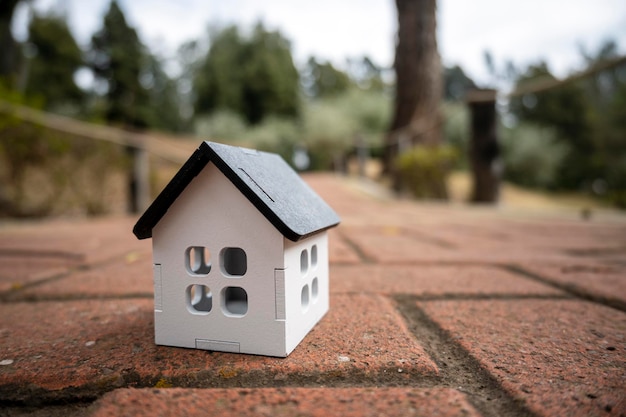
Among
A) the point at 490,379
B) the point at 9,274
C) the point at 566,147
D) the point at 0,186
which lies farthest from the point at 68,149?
the point at 566,147

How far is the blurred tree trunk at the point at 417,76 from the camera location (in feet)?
20.9

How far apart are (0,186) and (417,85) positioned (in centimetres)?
569

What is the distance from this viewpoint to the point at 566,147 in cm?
1695

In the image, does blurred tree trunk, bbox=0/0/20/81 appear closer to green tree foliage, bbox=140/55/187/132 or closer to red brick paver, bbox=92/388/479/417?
red brick paver, bbox=92/388/479/417

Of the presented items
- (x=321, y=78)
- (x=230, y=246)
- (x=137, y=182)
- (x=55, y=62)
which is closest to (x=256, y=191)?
(x=230, y=246)

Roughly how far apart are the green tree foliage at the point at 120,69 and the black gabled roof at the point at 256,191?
1866cm

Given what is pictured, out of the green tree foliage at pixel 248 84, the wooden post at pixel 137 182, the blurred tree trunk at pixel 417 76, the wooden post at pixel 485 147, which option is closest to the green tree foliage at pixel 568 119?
the green tree foliage at pixel 248 84

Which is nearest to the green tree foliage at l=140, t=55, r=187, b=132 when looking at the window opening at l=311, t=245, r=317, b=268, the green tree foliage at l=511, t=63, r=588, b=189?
the green tree foliage at l=511, t=63, r=588, b=189

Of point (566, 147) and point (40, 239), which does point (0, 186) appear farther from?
point (566, 147)

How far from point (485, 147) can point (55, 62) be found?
70.4 feet

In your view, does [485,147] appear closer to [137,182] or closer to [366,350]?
[137,182]

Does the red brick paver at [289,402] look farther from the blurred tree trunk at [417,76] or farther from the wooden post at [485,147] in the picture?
the blurred tree trunk at [417,76]

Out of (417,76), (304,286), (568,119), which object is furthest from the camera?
(568,119)

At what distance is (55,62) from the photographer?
774 inches
